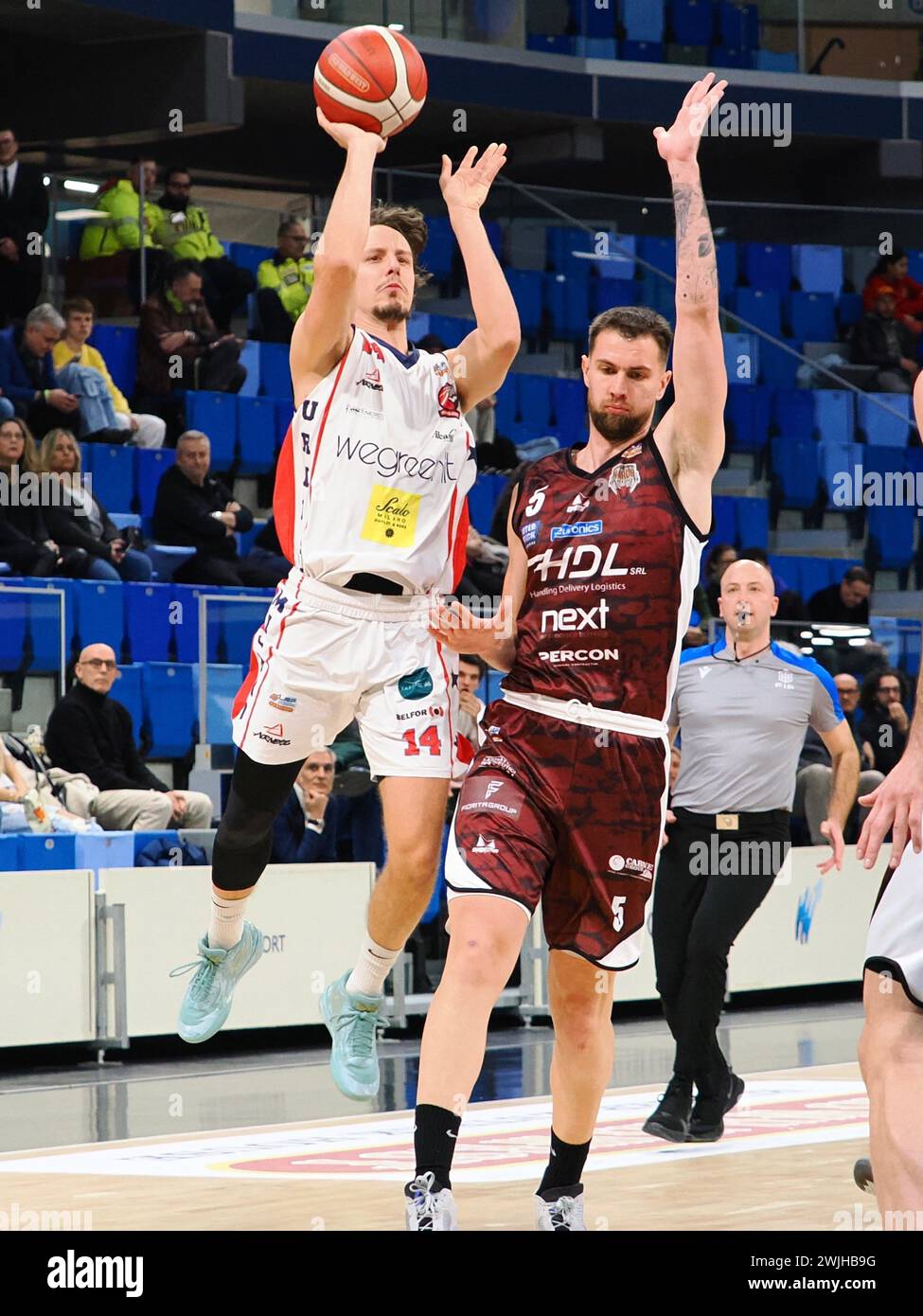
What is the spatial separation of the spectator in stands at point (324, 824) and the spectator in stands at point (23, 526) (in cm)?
230

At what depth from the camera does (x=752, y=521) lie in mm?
18422

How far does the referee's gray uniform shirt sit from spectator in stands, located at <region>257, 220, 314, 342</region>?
9210 millimetres

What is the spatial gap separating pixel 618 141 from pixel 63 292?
8169 mm

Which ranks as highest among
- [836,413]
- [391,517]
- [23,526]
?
[836,413]

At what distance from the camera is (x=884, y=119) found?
829 inches

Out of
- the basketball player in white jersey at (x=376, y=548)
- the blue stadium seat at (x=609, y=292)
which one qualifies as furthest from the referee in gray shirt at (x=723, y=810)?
the blue stadium seat at (x=609, y=292)

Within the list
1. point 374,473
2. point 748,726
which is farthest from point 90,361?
point 374,473

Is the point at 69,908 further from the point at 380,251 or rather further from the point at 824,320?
the point at 824,320

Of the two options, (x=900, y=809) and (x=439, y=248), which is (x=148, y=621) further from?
(x=900, y=809)

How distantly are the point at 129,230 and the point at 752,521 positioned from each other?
21.3 ft

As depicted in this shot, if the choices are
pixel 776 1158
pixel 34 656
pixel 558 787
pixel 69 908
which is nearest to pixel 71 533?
pixel 34 656

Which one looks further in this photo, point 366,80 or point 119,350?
point 119,350

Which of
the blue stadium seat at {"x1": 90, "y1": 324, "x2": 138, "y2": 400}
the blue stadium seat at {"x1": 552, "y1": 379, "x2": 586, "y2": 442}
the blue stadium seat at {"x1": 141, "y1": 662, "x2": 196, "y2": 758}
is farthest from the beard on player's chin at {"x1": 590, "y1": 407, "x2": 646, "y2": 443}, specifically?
the blue stadium seat at {"x1": 552, "y1": 379, "x2": 586, "y2": 442}

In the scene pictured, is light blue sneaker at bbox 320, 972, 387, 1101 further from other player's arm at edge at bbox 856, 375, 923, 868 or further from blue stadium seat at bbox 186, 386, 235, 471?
blue stadium seat at bbox 186, 386, 235, 471
